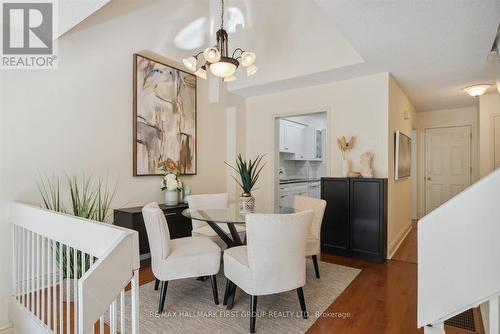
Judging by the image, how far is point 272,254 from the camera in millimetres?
1889

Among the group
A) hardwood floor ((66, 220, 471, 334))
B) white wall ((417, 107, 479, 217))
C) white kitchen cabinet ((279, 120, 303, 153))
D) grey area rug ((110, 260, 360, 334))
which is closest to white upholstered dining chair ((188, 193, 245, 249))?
grey area rug ((110, 260, 360, 334))

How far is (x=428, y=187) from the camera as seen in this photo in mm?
5840

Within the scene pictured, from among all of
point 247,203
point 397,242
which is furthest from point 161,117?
point 397,242

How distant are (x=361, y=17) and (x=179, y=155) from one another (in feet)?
8.88

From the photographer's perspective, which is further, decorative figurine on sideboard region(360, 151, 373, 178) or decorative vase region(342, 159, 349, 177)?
decorative vase region(342, 159, 349, 177)

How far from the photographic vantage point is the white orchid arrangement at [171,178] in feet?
11.3

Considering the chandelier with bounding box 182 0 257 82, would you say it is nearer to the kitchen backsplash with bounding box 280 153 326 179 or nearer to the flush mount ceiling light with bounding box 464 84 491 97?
the flush mount ceiling light with bounding box 464 84 491 97

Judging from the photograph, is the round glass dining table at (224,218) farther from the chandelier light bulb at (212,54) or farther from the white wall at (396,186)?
the white wall at (396,186)

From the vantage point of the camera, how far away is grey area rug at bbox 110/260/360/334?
1.98 metres

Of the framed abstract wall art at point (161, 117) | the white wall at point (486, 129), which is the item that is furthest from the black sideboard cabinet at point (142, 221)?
the white wall at point (486, 129)

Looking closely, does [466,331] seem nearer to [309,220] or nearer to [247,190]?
[309,220]

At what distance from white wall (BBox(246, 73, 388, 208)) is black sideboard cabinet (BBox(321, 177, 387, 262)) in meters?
0.32

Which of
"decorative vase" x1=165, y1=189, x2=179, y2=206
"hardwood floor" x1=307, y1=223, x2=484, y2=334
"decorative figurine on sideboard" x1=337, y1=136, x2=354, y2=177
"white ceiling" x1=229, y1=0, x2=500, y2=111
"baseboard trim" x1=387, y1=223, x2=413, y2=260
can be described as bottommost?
"hardwood floor" x1=307, y1=223, x2=484, y2=334

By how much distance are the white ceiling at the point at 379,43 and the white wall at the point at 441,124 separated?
425mm
